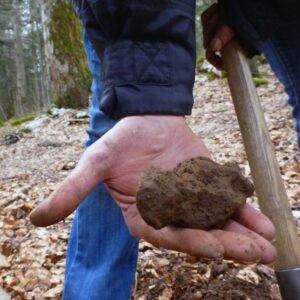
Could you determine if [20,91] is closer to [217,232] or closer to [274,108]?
[274,108]

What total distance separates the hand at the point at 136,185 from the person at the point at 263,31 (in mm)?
595

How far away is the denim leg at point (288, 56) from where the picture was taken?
1729 mm

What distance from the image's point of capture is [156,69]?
3.95 ft

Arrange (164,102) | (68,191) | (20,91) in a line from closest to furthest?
(68,191), (164,102), (20,91)

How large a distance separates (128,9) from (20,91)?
1985 cm

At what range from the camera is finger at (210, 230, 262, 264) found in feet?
3.18

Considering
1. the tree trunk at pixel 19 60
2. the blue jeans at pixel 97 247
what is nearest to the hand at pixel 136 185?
the blue jeans at pixel 97 247

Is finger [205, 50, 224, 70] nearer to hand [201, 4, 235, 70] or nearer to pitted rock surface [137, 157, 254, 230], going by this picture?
hand [201, 4, 235, 70]

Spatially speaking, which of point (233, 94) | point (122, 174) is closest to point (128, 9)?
point (122, 174)

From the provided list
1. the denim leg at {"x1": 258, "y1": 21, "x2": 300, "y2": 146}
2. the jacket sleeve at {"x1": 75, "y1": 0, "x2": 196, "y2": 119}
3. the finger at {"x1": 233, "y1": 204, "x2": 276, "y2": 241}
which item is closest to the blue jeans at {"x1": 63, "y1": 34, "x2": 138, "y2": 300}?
the jacket sleeve at {"x1": 75, "y1": 0, "x2": 196, "y2": 119}

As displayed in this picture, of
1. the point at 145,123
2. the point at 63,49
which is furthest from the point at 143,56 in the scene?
the point at 63,49

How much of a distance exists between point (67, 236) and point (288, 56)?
1.95 metres

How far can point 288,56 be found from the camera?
179 centimetres

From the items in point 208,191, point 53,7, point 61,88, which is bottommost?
point 208,191
